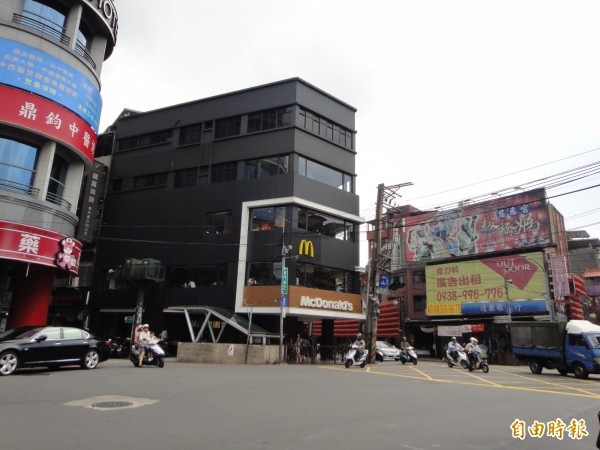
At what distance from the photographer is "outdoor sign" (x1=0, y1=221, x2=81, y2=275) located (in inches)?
794

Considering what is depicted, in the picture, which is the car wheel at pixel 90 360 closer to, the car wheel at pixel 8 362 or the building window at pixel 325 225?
the car wheel at pixel 8 362

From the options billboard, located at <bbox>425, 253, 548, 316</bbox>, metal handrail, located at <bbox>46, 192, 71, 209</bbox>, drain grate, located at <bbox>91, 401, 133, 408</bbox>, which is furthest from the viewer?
billboard, located at <bbox>425, 253, 548, 316</bbox>

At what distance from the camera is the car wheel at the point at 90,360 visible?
15.8 m

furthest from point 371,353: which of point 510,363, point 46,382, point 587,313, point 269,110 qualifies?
point 587,313

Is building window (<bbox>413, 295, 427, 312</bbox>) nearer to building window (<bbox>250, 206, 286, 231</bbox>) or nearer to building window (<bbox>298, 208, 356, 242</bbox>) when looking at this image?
building window (<bbox>298, 208, 356, 242</bbox>)

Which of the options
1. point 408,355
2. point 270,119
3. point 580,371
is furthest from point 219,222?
point 580,371

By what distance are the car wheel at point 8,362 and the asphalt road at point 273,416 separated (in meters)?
0.77

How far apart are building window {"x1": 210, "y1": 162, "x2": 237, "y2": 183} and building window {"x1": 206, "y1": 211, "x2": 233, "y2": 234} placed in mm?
2578

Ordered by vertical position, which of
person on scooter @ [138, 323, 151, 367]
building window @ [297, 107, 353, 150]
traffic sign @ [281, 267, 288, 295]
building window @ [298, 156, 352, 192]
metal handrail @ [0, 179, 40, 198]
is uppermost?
building window @ [297, 107, 353, 150]

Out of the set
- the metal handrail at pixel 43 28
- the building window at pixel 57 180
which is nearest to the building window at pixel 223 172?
the building window at pixel 57 180

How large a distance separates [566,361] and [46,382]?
68.9 ft

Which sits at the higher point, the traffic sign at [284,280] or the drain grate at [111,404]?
the traffic sign at [284,280]

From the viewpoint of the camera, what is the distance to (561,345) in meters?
20.9

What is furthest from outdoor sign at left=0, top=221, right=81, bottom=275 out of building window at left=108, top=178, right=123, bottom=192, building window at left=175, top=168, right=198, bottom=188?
building window at left=108, top=178, right=123, bottom=192
